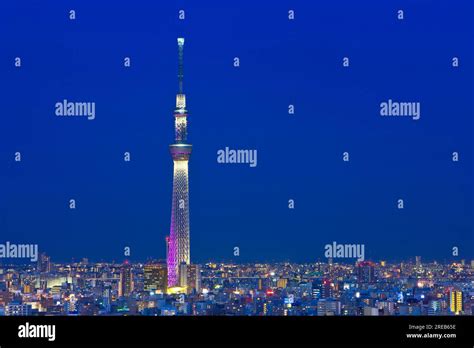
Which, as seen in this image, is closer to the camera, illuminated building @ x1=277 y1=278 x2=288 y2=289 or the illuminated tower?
illuminated building @ x1=277 y1=278 x2=288 y2=289

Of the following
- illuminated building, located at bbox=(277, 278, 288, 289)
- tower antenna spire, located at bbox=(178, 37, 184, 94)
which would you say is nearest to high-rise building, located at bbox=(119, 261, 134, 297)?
illuminated building, located at bbox=(277, 278, 288, 289)

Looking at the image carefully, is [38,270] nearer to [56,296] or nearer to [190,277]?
[56,296]

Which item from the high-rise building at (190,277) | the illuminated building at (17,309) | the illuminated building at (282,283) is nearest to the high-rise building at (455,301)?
the illuminated building at (282,283)

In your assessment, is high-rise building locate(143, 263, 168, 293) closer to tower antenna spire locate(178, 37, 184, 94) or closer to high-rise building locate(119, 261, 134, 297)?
high-rise building locate(119, 261, 134, 297)

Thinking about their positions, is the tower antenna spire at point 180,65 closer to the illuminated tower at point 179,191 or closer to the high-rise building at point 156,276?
the illuminated tower at point 179,191
